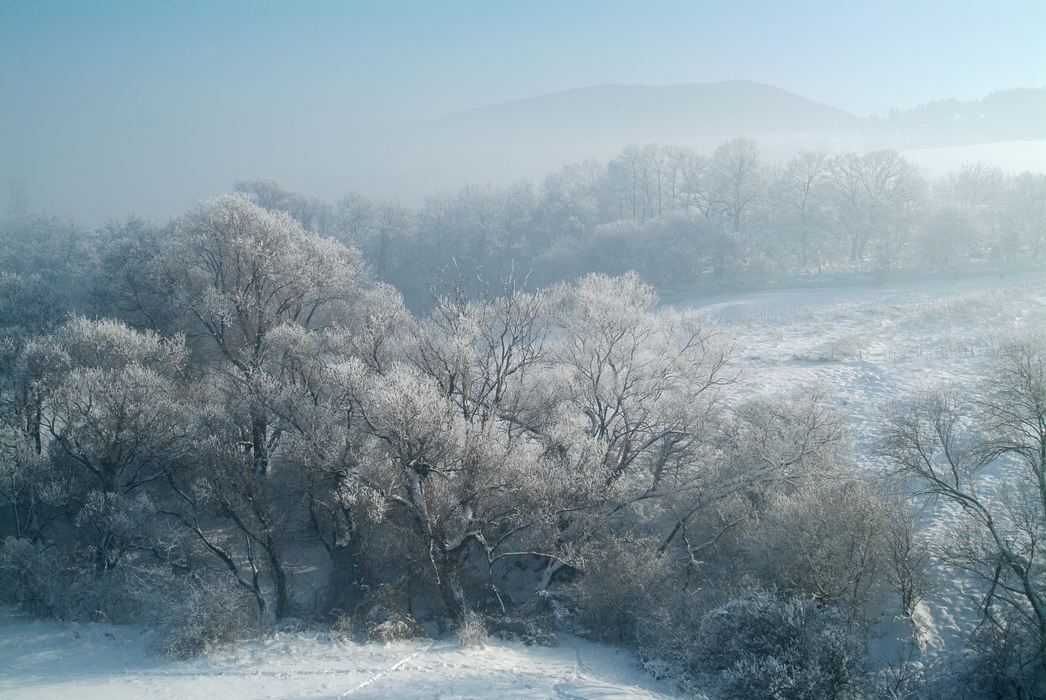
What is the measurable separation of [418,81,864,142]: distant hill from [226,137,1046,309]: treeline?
26.4 meters

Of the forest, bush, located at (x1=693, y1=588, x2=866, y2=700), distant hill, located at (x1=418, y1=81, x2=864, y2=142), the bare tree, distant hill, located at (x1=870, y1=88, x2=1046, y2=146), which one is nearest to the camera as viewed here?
bush, located at (x1=693, y1=588, x2=866, y2=700)

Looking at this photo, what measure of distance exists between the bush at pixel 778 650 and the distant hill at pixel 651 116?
7267 cm

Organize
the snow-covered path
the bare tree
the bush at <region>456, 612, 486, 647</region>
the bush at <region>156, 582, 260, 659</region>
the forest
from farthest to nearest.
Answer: the bush at <region>456, 612, 486, 647</region> < the forest < the bare tree < the bush at <region>156, 582, 260, 659</region> < the snow-covered path

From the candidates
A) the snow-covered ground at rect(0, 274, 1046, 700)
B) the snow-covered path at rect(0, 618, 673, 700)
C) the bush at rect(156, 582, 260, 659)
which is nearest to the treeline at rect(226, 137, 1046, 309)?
the snow-covered ground at rect(0, 274, 1046, 700)

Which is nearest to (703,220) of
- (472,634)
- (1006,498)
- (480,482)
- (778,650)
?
(1006,498)

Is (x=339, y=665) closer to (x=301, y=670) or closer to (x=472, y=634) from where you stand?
(x=301, y=670)

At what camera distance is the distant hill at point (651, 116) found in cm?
9081

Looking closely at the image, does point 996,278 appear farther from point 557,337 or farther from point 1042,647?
point 1042,647

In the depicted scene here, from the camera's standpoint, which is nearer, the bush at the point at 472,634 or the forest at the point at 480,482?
the forest at the point at 480,482

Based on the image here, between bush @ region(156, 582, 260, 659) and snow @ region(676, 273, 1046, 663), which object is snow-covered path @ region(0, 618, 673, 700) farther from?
snow @ region(676, 273, 1046, 663)

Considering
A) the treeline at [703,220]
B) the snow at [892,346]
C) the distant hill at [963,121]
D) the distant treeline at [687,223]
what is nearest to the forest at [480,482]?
the snow at [892,346]

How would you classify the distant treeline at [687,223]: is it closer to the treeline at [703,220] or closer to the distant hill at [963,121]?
the treeline at [703,220]

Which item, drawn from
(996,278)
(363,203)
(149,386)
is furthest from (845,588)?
(363,203)

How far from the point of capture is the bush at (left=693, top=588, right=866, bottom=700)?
7766mm
